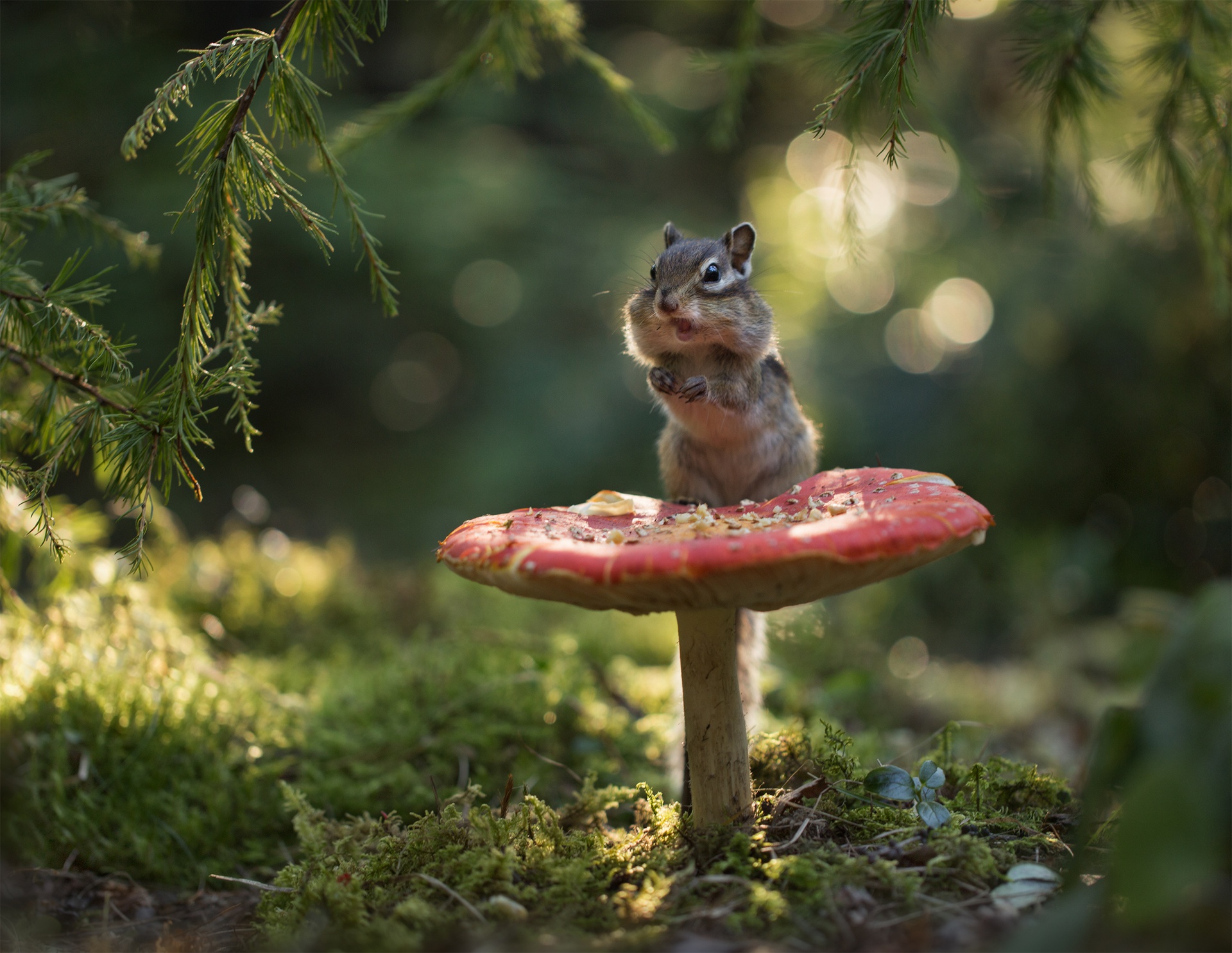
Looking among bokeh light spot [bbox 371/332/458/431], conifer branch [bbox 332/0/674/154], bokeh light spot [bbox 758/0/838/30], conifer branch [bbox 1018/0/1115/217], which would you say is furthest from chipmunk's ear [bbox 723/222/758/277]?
bokeh light spot [bbox 758/0/838/30]

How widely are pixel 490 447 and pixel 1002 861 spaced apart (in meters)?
6.22

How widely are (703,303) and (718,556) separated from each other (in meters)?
1.29

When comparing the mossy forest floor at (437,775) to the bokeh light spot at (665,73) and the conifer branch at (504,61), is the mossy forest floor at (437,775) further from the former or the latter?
the bokeh light spot at (665,73)

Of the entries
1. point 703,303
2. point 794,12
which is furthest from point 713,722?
point 794,12

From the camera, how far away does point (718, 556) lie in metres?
1.35

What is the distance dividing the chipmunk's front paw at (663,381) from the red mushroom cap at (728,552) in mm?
652

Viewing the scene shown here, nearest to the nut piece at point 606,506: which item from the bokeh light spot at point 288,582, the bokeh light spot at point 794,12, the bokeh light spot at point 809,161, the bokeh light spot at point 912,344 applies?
the bokeh light spot at point 288,582

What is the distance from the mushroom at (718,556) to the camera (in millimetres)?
Result: 1368

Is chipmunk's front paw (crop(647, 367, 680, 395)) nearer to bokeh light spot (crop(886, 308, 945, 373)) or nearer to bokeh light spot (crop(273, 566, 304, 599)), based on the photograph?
bokeh light spot (crop(273, 566, 304, 599))

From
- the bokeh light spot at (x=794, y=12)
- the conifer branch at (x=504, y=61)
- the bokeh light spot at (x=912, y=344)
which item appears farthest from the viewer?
the bokeh light spot at (x=794, y=12)

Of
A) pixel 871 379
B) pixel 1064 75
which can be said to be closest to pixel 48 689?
pixel 1064 75

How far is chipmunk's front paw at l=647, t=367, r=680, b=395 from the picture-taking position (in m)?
2.39

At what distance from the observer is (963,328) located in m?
6.95

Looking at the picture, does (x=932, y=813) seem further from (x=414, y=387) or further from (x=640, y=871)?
(x=414, y=387)
